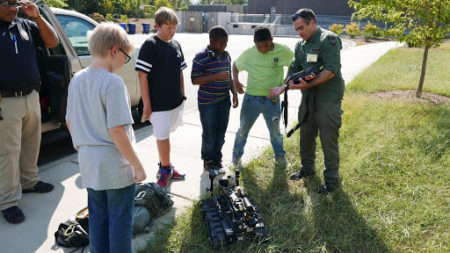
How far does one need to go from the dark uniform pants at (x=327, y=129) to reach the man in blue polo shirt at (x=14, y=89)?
269 cm

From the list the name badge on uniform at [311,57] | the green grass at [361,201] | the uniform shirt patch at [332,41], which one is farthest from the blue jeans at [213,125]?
the uniform shirt patch at [332,41]

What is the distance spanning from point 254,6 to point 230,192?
54.3 m

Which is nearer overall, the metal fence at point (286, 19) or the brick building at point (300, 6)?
the metal fence at point (286, 19)

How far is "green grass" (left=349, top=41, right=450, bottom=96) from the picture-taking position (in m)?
8.73

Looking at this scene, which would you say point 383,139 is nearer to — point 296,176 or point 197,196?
point 296,176

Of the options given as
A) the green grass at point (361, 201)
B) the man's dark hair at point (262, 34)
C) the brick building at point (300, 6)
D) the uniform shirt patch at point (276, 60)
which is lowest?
the green grass at point (361, 201)

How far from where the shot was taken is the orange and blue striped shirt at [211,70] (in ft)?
12.3

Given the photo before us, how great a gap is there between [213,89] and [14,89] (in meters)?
1.89

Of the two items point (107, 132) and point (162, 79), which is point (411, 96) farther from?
point (107, 132)

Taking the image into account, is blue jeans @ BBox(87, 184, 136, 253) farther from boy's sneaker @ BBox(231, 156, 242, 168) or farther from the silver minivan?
boy's sneaker @ BBox(231, 156, 242, 168)

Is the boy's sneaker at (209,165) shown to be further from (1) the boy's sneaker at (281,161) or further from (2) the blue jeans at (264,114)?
(1) the boy's sneaker at (281,161)

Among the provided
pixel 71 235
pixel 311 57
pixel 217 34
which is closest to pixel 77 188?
pixel 71 235

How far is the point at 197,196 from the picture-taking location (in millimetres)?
3672

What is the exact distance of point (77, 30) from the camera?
503 cm
